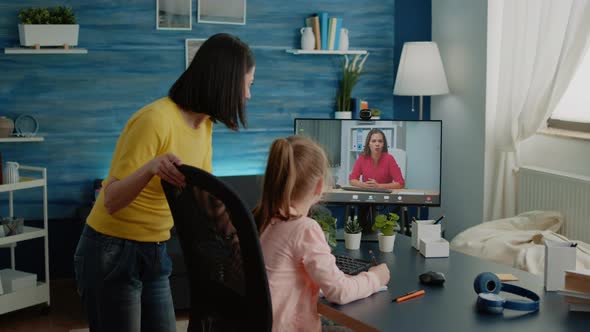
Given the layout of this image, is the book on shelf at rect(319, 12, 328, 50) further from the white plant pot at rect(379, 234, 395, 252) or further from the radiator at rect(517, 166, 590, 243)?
the white plant pot at rect(379, 234, 395, 252)

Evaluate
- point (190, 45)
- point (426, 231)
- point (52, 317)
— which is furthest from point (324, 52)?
point (426, 231)

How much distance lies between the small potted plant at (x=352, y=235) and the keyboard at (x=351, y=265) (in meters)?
0.24

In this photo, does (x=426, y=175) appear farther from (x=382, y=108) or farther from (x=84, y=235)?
(x=382, y=108)

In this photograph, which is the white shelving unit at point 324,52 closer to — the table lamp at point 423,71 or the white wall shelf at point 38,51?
the table lamp at point 423,71

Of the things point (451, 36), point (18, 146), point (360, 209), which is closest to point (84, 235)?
point (360, 209)

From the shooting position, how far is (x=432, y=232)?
285cm

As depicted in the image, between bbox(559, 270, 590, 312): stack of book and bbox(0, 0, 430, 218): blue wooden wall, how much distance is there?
10.6 feet

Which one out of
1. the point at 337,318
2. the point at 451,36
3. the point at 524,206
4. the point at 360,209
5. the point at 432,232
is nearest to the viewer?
the point at 337,318

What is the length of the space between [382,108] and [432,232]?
2805 mm

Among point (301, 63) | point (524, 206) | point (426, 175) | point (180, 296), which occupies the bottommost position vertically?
point (180, 296)

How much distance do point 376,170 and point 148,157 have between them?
1.43 metres

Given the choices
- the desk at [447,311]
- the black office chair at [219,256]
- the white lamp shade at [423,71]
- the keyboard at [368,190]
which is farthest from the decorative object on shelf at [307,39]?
the black office chair at [219,256]

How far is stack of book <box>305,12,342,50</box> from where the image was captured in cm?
522

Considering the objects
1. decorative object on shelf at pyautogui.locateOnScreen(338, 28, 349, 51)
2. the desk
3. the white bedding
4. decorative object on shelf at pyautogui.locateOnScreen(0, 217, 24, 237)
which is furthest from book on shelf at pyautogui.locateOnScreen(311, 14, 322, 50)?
the desk
